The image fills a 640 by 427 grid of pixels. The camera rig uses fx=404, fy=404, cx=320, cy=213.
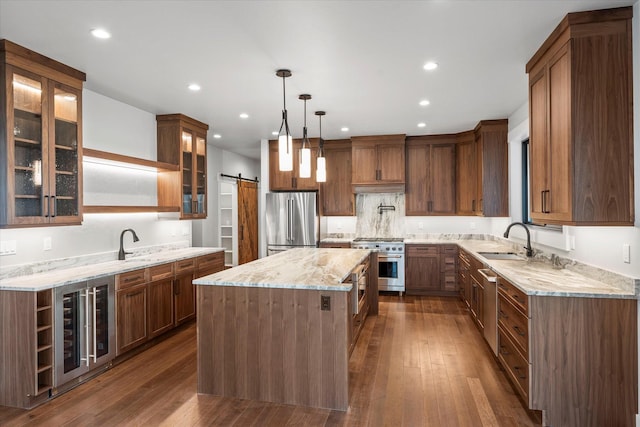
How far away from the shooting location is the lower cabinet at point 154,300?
142 inches

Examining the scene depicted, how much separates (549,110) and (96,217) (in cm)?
412

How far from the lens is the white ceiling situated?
239 cm

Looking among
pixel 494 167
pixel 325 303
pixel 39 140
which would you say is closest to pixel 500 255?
pixel 494 167

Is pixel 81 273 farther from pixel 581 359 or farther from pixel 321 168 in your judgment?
pixel 581 359

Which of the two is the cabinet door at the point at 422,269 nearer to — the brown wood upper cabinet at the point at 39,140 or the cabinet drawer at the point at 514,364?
the cabinet drawer at the point at 514,364

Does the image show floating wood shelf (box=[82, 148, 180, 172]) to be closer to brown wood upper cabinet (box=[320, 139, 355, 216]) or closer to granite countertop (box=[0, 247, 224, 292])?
granite countertop (box=[0, 247, 224, 292])

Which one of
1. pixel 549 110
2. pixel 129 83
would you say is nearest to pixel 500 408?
pixel 549 110

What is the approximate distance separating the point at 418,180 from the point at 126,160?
4356 millimetres

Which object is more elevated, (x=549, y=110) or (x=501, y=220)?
(x=549, y=110)

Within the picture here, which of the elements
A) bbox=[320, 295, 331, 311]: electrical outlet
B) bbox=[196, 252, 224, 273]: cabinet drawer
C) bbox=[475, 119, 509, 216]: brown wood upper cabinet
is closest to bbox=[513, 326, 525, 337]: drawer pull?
bbox=[320, 295, 331, 311]: electrical outlet

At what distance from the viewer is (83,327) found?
10.5 feet

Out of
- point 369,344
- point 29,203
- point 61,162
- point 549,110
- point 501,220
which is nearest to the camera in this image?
point 549,110

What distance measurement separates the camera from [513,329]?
2.97 m

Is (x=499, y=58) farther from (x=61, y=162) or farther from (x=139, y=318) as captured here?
(x=139, y=318)
